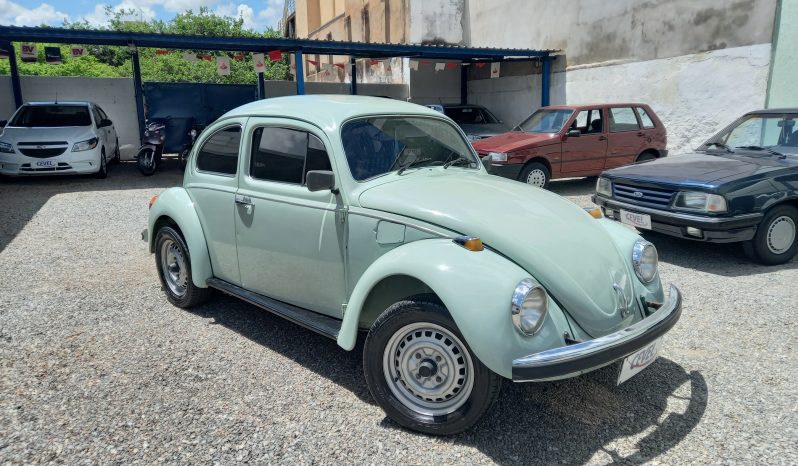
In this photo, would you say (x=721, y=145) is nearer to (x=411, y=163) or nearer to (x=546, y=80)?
(x=411, y=163)

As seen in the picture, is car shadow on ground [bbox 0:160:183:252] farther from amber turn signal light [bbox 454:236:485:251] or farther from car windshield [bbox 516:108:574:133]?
car windshield [bbox 516:108:574:133]

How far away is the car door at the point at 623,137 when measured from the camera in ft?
34.0

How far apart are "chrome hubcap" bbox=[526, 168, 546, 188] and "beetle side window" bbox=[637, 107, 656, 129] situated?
2454 mm

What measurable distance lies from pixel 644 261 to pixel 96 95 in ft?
56.4

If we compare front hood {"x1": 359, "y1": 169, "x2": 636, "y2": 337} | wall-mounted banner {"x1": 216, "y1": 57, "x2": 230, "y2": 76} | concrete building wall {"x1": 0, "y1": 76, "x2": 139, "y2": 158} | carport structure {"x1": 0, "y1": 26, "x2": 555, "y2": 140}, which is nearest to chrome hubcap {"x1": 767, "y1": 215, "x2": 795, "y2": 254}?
front hood {"x1": 359, "y1": 169, "x2": 636, "y2": 337}

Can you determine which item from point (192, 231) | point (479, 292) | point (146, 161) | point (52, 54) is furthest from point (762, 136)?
point (52, 54)

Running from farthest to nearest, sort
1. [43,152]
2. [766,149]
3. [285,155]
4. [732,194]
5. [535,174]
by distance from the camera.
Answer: [43,152] → [535,174] → [766,149] → [732,194] → [285,155]

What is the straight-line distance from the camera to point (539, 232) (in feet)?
9.98

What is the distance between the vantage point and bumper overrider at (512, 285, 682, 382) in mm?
2508

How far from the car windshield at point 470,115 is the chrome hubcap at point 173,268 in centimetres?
1023

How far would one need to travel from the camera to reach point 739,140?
6723 millimetres

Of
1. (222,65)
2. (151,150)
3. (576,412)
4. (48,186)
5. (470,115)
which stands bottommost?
(576,412)

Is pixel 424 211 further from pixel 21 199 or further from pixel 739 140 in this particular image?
pixel 21 199

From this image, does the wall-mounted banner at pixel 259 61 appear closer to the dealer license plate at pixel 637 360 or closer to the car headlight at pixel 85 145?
the car headlight at pixel 85 145
